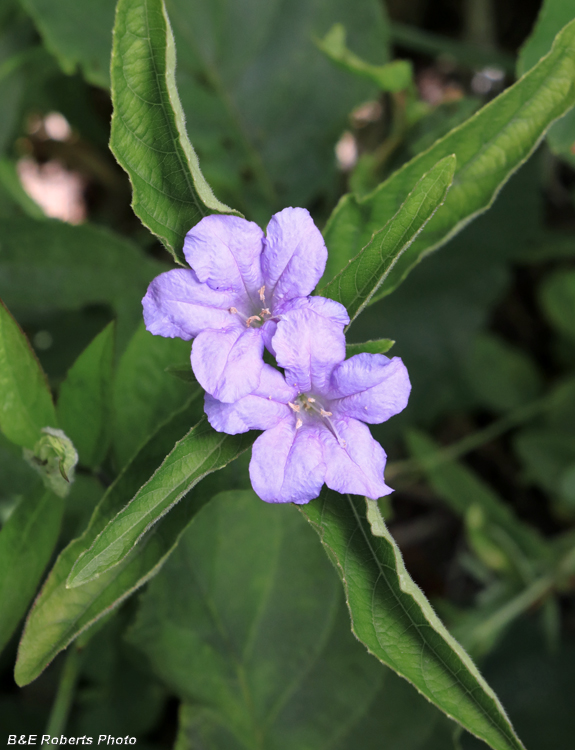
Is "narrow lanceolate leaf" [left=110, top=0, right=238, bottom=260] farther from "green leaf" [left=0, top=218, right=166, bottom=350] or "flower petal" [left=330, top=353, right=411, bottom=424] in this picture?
"green leaf" [left=0, top=218, right=166, bottom=350]

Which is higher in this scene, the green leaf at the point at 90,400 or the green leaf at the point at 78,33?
the green leaf at the point at 78,33

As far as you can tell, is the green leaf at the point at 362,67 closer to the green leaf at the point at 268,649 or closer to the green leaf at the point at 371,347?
the green leaf at the point at 371,347

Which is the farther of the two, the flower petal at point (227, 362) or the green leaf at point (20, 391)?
the green leaf at point (20, 391)

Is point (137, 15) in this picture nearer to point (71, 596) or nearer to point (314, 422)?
point (314, 422)

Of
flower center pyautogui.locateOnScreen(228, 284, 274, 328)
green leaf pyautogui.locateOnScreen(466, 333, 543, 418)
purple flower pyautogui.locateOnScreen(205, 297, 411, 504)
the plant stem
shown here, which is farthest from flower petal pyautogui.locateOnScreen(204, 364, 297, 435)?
green leaf pyautogui.locateOnScreen(466, 333, 543, 418)

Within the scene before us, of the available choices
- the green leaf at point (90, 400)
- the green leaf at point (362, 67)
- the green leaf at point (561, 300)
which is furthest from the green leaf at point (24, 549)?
the green leaf at point (561, 300)

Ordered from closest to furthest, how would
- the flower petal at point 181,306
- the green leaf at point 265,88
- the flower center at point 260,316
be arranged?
1. the flower petal at point 181,306
2. the flower center at point 260,316
3. the green leaf at point 265,88

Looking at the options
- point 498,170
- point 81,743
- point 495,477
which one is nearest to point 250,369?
point 498,170
